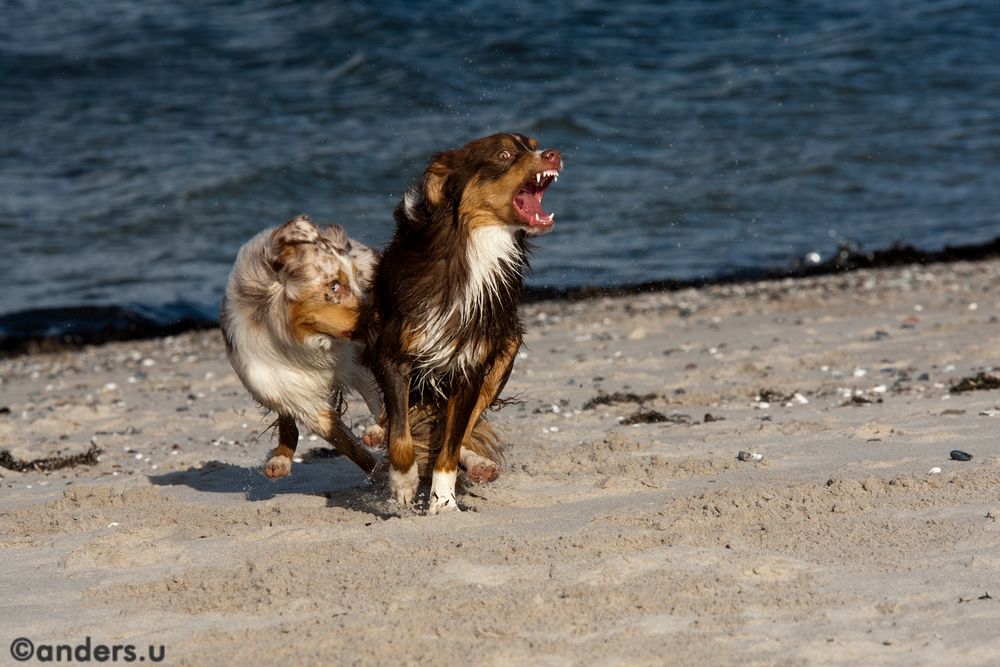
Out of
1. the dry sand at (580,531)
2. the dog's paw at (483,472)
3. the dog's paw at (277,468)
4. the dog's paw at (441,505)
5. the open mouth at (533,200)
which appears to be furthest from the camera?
the dog's paw at (277,468)

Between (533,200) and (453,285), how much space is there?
464 mm

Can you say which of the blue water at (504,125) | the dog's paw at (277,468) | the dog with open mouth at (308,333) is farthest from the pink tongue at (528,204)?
the blue water at (504,125)

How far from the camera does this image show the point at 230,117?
20141 millimetres

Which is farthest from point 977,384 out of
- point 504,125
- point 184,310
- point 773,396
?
point 504,125

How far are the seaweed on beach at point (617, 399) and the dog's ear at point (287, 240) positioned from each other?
256cm

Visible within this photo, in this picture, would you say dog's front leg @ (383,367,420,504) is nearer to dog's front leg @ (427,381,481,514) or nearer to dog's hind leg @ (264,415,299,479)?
dog's front leg @ (427,381,481,514)

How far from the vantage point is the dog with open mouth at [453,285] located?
538 centimetres

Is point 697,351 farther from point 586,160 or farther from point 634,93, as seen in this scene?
point 634,93

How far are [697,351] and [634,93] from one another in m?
11.2

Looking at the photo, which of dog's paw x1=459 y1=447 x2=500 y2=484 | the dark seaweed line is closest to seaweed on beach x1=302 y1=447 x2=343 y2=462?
dog's paw x1=459 y1=447 x2=500 y2=484

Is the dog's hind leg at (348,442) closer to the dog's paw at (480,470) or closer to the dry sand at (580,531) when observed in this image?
the dry sand at (580,531)

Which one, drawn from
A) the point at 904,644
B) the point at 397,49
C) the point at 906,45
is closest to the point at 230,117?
the point at 397,49

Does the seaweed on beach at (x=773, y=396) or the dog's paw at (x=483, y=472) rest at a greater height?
the dog's paw at (x=483, y=472)

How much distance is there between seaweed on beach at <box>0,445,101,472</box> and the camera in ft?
24.2
